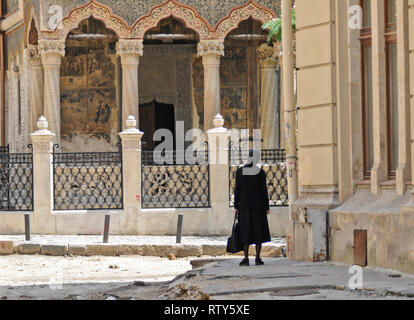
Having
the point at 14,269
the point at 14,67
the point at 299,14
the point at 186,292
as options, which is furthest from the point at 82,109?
the point at 186,292

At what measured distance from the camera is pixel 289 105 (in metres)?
12.4

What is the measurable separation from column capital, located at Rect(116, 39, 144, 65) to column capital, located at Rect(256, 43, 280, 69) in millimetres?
4563

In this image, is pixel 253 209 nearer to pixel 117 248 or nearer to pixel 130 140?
pixel 117 248

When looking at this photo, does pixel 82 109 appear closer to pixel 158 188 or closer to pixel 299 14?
pixel 158 188

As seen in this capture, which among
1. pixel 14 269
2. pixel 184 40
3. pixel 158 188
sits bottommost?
pixel 14 269

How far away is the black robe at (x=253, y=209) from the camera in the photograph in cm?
1186

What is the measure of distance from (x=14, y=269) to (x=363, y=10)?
682cm

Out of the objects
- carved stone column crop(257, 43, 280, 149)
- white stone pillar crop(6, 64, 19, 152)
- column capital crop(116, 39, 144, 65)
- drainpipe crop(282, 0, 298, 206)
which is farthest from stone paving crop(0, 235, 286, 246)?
white stone pillar crop(6, 64, 19, 152)

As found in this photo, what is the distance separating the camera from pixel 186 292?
929cm

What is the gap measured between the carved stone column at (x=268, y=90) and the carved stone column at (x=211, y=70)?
2.85 meters

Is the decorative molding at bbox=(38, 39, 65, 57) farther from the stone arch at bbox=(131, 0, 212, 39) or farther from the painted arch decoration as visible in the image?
the stone arch at bbox=(131, 0, 212, 39)

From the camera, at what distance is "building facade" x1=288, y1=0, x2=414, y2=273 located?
998cm

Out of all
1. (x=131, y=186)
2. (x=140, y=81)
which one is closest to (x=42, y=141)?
(x=131, y=186)
